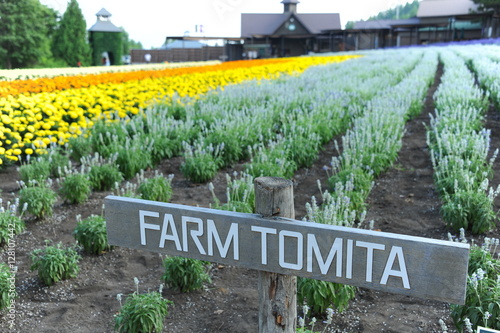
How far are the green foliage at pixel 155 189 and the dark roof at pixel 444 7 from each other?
66369 mm

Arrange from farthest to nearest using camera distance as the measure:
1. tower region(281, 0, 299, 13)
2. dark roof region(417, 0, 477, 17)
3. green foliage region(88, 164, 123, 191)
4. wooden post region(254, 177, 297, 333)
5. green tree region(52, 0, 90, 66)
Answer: tower region(281, 0, 299, 13)
dark roof region(417, 0, 477, 17)
green tree region(52, 0, 90, 66)
green foliage region(88, 164, 123, 191)
wooden post region(254, 177, 297, 333)

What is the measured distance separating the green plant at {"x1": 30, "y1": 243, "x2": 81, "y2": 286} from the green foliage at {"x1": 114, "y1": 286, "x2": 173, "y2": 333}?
1038 millimetres

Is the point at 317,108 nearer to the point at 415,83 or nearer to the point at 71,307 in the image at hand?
the point at 415,83

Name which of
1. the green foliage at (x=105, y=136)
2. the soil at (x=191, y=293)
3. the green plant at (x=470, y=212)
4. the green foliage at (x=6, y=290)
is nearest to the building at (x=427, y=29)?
the green foliage at (x=105, y=136)

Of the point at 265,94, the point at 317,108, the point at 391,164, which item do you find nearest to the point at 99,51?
the point at 265,94

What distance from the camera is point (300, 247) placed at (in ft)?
6.19

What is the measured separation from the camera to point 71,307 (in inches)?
148

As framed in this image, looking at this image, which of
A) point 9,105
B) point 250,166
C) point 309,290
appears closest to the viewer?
point 309,290

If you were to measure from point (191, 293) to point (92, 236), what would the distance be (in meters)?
1.20

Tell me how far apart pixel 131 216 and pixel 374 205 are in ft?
13.2

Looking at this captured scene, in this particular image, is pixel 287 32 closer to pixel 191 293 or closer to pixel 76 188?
pixel 76 188

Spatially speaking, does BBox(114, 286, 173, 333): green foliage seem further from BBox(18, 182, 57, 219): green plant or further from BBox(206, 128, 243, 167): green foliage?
BBox(206, 128, 243, 167): green foliage

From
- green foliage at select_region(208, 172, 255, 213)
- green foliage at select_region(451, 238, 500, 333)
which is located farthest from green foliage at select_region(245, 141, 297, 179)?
green foliage at select_region(451, 238, 500, 333)

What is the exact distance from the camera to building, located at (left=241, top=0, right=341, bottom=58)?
60688 mm
